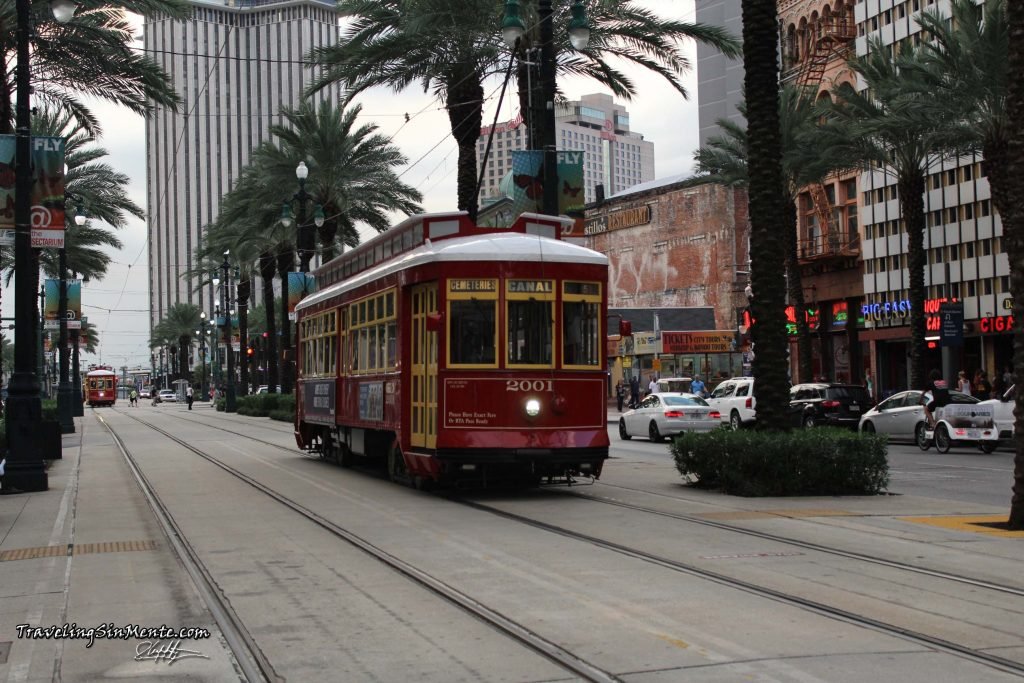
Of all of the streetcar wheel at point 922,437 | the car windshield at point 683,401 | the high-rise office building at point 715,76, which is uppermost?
the high-rise office building at point 715,76

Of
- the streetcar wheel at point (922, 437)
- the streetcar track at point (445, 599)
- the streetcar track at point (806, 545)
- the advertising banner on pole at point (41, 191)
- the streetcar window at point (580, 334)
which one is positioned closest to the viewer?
the streetcar track at point (445, 599)

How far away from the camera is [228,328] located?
7406 centimetres

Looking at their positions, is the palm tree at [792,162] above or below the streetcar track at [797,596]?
above

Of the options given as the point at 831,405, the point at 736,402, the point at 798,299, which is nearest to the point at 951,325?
the point at 798,299

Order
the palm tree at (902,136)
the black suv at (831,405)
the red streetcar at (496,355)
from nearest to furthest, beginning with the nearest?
the red streetcar at (496,355)
the black suv at (831,405)
the palm tree at (902,136)

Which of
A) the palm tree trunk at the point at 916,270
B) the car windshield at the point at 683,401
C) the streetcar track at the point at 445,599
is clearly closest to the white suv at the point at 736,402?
the car windshield at the point at 683,401

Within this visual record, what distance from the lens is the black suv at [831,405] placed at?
35.9 m

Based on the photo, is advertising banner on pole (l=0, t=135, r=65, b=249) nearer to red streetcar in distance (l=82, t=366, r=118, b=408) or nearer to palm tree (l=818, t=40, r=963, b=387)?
palm tree (l=818, t=40, r=963, b=387)

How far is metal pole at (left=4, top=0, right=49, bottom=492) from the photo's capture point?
1841 cm

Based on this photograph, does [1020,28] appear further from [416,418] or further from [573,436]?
[416,418]

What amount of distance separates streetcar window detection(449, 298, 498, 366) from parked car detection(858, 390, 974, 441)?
55.3 ft

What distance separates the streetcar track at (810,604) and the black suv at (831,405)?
78.5 feet

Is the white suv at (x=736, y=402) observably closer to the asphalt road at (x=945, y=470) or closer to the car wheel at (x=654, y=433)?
the car wheel at (x=654, y=433)

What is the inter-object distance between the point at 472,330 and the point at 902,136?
1101 inches
